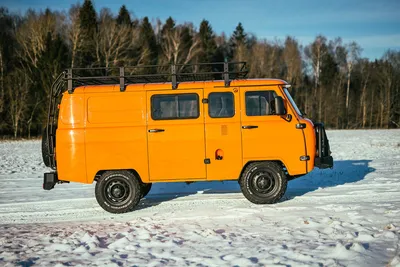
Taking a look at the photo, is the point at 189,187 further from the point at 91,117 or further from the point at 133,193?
the point at 91,117

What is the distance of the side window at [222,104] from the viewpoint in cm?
769

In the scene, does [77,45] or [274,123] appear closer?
[274,123]

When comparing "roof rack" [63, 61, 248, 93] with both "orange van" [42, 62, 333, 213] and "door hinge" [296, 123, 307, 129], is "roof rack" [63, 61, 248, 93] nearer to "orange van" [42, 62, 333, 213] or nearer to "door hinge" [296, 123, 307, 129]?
"orange van" [42, 62, 333, 213]

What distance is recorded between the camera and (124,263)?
4824 millimetres

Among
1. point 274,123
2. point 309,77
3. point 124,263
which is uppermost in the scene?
point 309,77

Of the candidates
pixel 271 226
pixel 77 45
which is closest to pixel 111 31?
pixel 77 45

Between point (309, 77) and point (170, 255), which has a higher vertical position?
point (309, 77)

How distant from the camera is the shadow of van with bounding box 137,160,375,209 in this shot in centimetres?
893

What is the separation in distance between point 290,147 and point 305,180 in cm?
337

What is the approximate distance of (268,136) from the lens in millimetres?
7652

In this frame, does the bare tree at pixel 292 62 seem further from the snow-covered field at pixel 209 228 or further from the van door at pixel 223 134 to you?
the van door at pixel 223 134

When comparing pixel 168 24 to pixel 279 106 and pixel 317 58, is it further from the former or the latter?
pixel 279 106

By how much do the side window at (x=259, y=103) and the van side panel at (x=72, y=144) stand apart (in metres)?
3.50

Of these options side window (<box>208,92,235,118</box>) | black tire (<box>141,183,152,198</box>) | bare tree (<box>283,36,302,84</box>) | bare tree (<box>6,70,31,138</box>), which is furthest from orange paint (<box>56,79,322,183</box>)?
bare tree (<box>283,36,302,84</box>)
